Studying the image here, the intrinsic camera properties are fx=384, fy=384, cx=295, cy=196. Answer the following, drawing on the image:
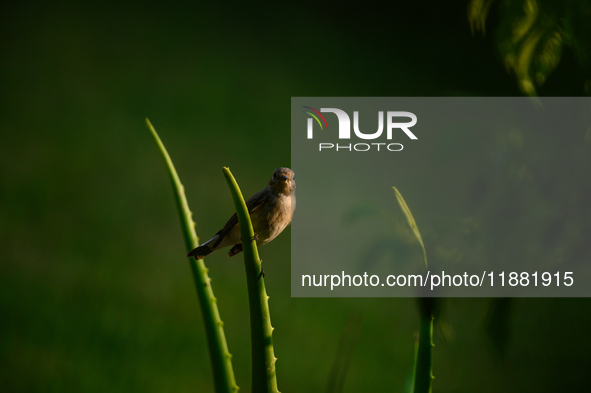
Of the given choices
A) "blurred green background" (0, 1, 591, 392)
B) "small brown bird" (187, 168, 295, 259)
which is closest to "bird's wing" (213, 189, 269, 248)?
"small brown bird" (187, 168, 295, 259)

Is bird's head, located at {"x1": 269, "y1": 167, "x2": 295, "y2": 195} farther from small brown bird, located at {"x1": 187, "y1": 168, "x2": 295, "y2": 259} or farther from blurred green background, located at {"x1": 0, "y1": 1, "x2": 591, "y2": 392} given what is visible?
blurred green background, located at {"x1": 0, "y1": 1, "x2": 591, "y2": 392}

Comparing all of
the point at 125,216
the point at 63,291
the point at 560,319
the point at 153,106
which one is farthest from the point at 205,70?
the point at 560,319

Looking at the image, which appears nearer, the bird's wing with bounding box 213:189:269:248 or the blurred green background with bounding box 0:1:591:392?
the bird's wing with bounding box 213:189:269:248

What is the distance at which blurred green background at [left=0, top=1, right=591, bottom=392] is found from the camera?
1017mm

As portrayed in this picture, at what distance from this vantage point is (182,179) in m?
1.18

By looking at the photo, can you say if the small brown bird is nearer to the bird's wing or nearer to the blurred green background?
the bird's wing

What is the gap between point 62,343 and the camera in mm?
1001

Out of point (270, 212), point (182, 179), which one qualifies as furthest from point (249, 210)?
point (182, 179)

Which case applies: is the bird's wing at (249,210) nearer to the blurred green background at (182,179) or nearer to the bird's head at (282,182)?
the bird's head at (282,182)

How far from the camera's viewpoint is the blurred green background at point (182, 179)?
1017 millimetres

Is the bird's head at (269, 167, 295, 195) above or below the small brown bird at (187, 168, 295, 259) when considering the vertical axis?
above

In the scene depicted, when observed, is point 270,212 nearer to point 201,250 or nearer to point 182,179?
point 201,250

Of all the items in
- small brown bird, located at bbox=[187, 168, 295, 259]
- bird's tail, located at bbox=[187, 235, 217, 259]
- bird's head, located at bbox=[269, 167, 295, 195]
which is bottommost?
bird's tail, located at bbox=[187, 235, 217, 259]

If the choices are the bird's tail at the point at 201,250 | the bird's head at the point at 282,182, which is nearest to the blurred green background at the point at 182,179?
the bird's head at the point at 282,182
